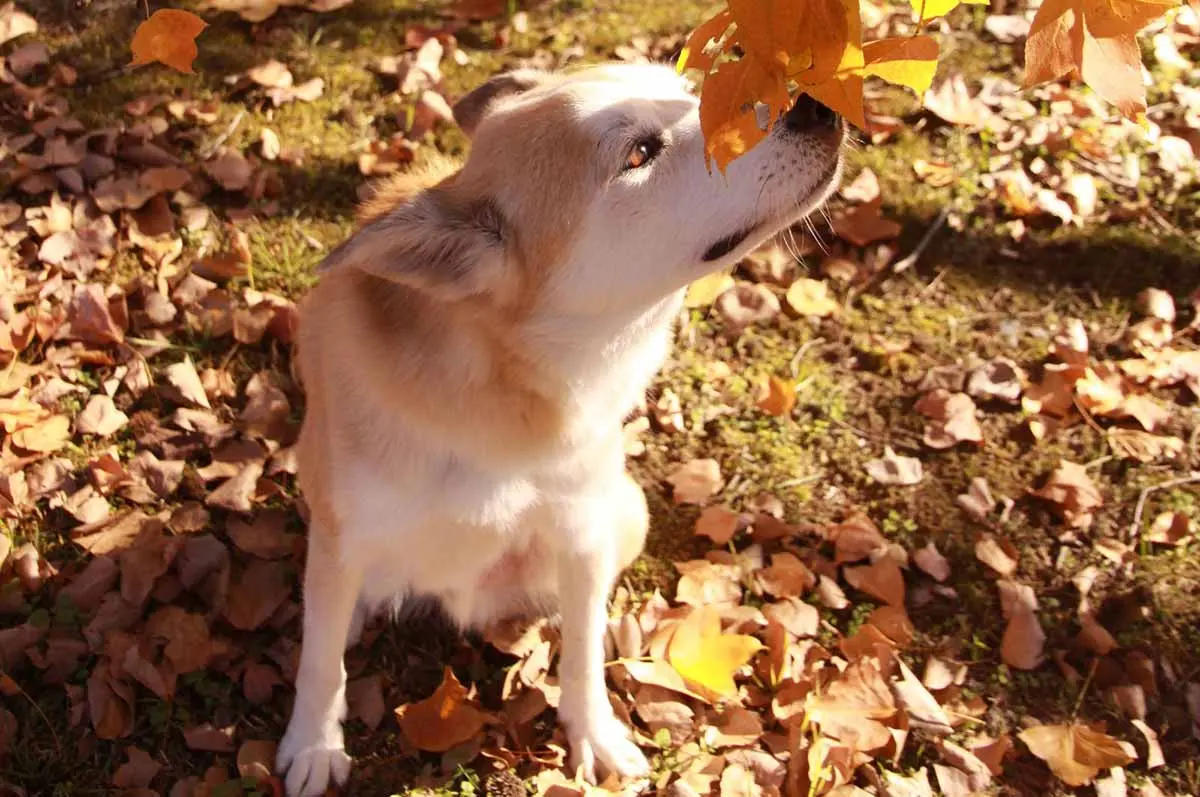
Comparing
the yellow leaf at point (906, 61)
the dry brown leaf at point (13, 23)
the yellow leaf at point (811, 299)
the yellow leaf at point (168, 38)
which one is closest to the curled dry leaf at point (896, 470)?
the yellow leaf at point (811, 299)

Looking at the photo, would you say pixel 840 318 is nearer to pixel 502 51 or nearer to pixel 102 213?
pixel 502 51

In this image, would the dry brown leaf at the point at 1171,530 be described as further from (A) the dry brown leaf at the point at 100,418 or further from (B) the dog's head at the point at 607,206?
(A) the dry brown leaf at the point at 100,418

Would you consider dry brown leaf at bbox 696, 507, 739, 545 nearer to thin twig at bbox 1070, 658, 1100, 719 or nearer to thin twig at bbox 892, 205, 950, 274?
thin twig at bbox 1070, 658, 1100, 719

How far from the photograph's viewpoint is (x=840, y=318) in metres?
4.25

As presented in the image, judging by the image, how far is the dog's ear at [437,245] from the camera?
223 centimetres

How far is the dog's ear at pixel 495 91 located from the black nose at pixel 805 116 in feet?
2.75

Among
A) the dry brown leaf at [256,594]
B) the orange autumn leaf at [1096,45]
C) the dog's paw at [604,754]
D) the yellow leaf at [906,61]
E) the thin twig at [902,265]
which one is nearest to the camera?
the orange autumn leaf at [1096,45]

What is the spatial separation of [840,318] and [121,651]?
109 inches

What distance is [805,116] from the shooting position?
2.35m

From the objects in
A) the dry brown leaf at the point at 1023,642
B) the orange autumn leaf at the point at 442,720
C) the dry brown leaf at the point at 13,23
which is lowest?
the dry brown leaf at the point at 1023,642

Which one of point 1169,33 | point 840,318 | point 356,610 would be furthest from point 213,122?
point 1169,33

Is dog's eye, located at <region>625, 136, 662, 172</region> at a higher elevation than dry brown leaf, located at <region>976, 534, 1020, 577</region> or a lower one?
higher

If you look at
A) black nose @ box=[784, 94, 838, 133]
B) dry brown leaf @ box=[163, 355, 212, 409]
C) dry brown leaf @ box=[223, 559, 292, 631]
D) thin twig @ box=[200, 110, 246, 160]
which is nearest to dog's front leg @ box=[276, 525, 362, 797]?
dry brown leaf @ box=[223, 559, 292, 631]

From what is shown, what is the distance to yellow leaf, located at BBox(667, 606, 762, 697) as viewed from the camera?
315cm
